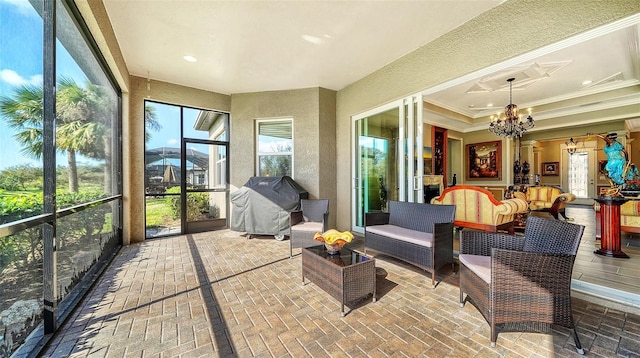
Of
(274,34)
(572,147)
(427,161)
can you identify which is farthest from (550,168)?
(274,34)

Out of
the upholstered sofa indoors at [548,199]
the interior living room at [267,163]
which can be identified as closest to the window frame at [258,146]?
the interior living room at [267,163]

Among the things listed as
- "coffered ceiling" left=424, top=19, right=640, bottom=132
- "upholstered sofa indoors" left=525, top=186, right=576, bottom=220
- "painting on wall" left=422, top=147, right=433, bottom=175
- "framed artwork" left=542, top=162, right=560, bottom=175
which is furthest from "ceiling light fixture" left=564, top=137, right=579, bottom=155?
"painting on wall" left=422, top=147, right=433, bottom=175

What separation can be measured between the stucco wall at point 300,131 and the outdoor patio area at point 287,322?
256cm

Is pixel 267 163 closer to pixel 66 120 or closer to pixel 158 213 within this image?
pixel 158 213

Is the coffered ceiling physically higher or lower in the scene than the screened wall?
higher

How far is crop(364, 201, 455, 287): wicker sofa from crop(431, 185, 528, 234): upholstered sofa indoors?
4.69 ft

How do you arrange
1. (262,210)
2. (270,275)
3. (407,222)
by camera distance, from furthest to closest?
1. (262,210)
2. (407,222)
3. (270,275)

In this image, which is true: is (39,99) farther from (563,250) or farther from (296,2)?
(563,250)

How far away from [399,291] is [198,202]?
4.63 m

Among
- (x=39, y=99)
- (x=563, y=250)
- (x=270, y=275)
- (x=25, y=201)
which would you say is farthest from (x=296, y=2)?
(x=563, y=250)

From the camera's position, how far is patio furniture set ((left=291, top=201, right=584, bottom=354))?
5.41 ft

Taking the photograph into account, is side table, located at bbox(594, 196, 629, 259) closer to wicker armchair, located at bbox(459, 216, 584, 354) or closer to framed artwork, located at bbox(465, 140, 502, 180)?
wicker armchair, located at bbox(459, 216, 584, 354)

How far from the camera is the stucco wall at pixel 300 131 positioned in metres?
5.22

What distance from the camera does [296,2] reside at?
8.80ft
